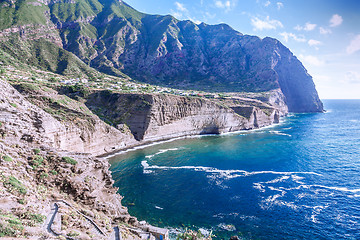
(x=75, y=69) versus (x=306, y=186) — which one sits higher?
(x=75, y=69)

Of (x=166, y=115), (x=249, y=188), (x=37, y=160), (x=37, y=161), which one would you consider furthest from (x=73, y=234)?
(x=166, y=115)

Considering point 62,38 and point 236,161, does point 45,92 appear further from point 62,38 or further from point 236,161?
point 62,38

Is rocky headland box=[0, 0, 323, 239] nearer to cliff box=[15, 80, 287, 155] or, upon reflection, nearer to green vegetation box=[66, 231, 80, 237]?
green vegetation box=[66, 231, 80, 237]

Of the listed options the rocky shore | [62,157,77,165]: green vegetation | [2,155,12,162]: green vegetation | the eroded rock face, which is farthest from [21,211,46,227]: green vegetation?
the eroded rock face

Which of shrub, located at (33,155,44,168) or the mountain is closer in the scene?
shrub, located at (33,155,44,168)

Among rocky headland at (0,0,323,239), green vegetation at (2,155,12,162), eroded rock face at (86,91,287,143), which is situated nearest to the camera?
rocky headland at (0,0,323,239)

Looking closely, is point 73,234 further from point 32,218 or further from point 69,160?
point 69,160

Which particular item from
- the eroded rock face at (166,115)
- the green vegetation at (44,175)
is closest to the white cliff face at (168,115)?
the eroded rock face at (166,115)

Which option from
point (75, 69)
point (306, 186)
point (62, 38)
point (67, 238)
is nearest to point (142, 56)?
point (62, 38)
